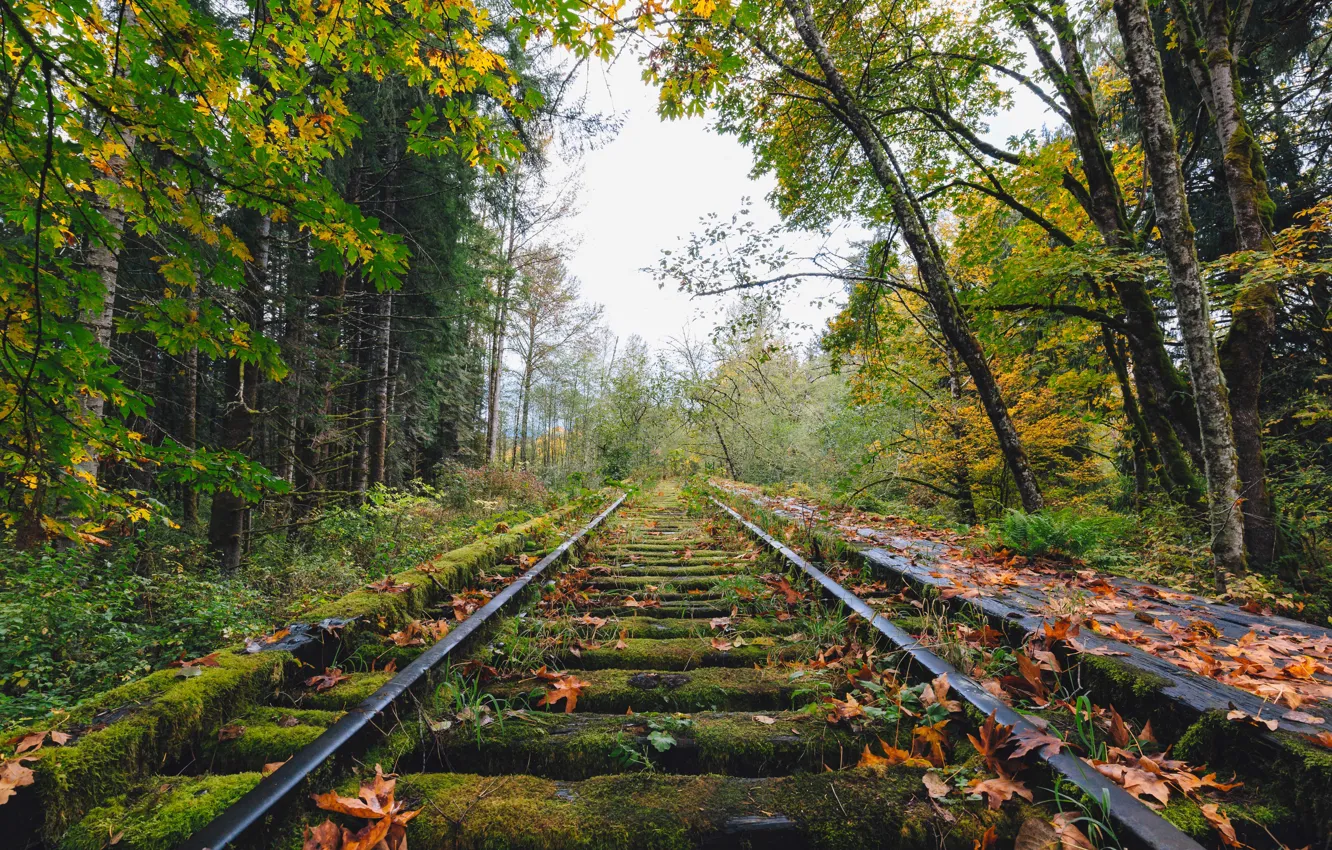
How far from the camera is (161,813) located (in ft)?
4.02

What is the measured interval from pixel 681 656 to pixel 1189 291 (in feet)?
16.9

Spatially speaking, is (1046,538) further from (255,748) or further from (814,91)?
(814,91)

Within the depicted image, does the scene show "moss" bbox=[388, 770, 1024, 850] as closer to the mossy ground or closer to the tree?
the mossy ground

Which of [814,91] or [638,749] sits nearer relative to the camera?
[638,749]

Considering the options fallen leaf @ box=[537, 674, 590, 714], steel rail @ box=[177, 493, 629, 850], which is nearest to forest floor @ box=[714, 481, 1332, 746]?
fallen leaf @ box=[537, 674, 590, 714]

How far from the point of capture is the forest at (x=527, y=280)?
7.59ft

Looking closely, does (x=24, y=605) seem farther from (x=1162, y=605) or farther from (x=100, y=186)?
(x=1162, y=605)

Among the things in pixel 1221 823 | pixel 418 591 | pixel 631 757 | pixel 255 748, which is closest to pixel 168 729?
pixel 255 748

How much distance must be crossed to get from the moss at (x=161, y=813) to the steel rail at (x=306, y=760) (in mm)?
120

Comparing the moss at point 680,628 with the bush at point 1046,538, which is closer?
the moss at point 680,628

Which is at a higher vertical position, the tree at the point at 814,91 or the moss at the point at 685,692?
the tree at the point at 814,91

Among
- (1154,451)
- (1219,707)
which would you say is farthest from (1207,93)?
(1219,707)

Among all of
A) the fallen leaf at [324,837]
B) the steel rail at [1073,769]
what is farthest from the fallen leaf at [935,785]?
the fallen leaf at [324,837]

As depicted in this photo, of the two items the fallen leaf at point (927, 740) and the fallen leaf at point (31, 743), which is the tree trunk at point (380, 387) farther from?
the fallen leaf at point (927, 740)
